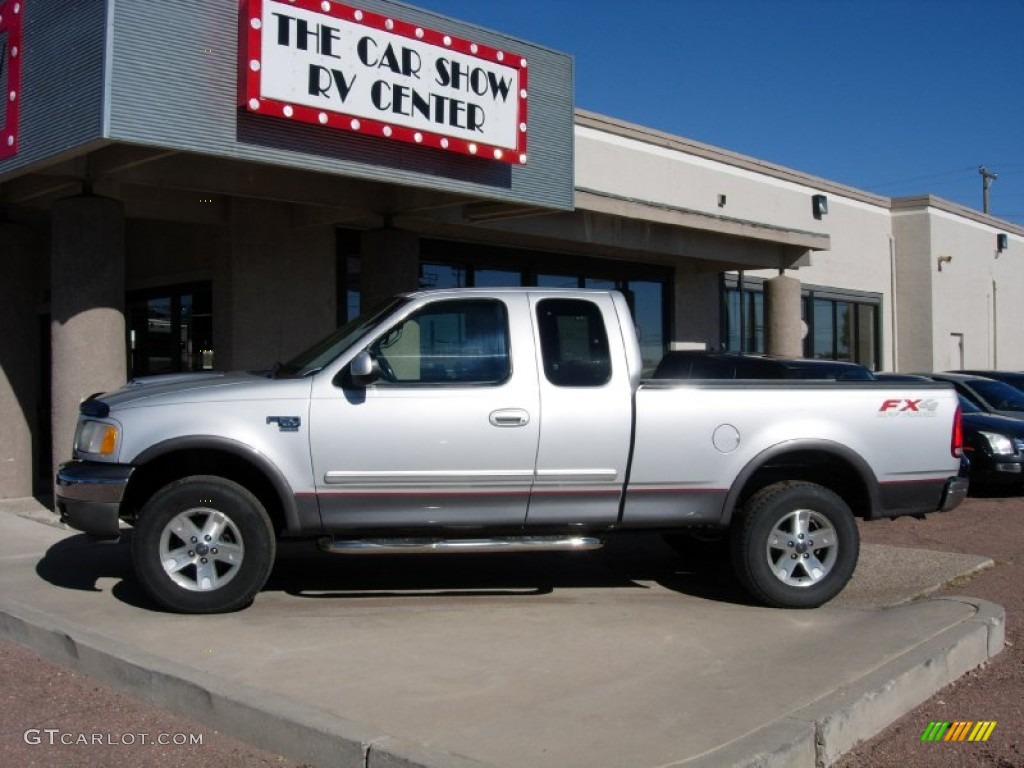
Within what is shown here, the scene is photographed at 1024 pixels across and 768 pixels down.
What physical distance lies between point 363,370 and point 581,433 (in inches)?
56.9

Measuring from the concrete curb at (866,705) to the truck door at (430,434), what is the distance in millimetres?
2471

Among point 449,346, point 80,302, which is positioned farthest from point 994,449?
point 80,302

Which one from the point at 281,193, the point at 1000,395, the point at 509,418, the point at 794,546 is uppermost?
the point at 281,193

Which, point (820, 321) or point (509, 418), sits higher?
point (820, 321)

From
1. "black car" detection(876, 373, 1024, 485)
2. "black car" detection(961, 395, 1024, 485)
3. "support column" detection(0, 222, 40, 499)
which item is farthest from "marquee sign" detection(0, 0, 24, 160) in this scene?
"black car" detection(961, 395, 1024, 485)

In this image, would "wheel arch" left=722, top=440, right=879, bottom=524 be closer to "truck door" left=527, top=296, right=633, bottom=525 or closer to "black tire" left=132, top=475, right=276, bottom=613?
"truck door" left=527, top=296, right=633, bottom=525

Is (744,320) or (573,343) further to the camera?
(744,320)

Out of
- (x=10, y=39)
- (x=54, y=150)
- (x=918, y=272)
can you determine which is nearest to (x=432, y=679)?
(x=54, y=150)

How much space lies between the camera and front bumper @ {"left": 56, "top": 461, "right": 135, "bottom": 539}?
21.2 feet

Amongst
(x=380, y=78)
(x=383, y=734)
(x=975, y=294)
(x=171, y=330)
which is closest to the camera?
(x=383, y=734)

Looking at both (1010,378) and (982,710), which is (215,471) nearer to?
(982,710)

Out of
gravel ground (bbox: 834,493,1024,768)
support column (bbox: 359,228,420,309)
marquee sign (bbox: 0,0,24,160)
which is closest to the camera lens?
gravel ground (bbox: 834,493,1024,768)

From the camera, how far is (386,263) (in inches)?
500

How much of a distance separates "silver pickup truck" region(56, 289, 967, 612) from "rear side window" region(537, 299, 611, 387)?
14mm
